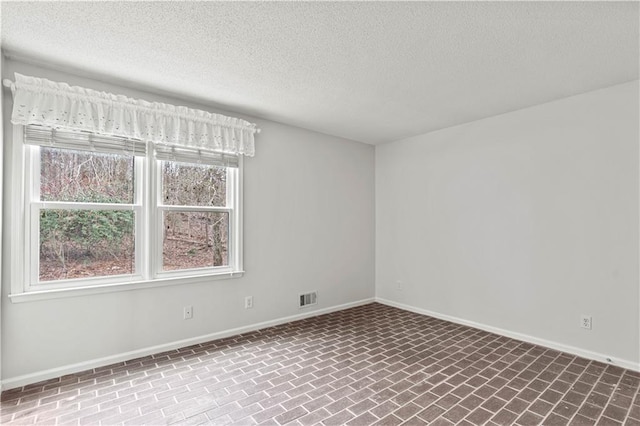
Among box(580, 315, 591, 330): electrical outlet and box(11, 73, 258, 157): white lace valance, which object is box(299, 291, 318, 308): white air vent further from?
box(580, 315, 591, 330): electrical outlet

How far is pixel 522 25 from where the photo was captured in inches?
79.9

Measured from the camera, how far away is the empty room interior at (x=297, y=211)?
2.11m

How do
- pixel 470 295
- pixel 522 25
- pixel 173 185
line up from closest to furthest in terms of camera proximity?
pixel 522 25 < pixel 173 185 < pixel 470 295

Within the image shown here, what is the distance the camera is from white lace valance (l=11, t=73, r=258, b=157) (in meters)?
2.45

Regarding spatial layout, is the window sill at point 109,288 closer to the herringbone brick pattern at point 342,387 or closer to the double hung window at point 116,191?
the double hung window at point 116,191

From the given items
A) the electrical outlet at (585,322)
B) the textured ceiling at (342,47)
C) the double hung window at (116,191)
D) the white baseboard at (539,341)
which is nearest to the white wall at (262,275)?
the double hung window at (116,191)

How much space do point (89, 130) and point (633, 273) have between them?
4.74m

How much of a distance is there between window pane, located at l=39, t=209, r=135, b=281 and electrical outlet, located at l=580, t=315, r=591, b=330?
423 cm

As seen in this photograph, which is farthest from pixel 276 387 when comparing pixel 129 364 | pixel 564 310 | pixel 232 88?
pixel 564 310

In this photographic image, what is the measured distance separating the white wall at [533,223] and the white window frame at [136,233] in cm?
245

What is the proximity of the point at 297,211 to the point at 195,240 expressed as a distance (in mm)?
1301

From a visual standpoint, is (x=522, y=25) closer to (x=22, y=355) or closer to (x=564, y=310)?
(x=564, y=310)

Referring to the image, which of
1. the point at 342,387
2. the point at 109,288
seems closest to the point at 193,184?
the point at 109,288

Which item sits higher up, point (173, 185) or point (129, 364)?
point (173, 185)
